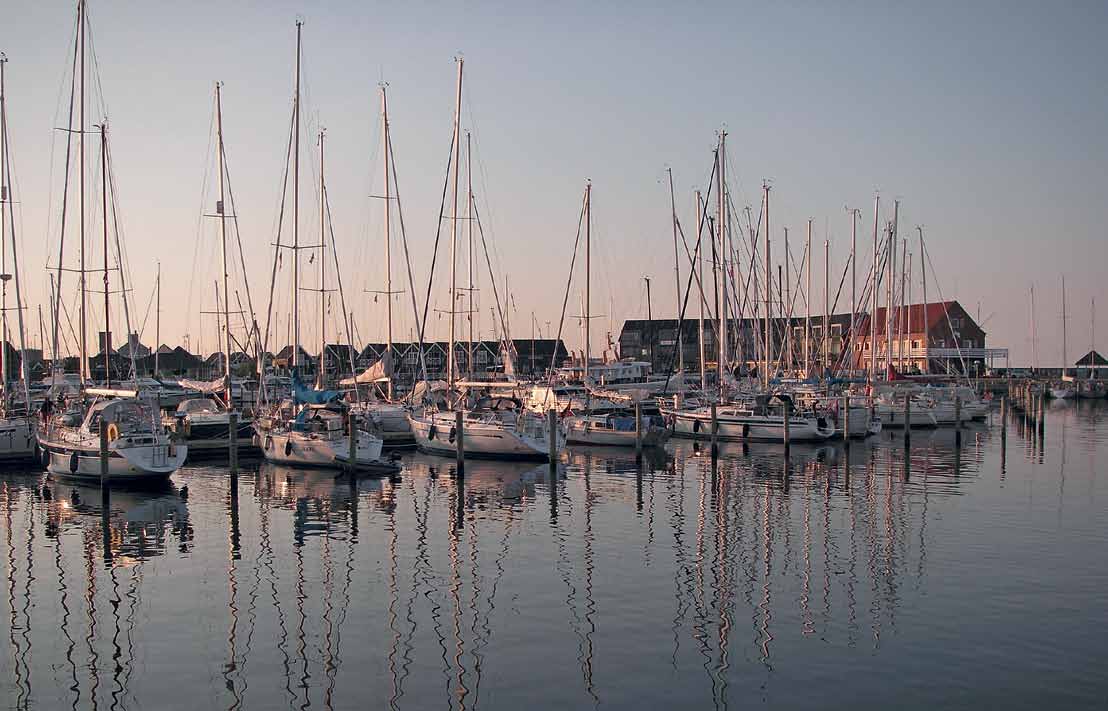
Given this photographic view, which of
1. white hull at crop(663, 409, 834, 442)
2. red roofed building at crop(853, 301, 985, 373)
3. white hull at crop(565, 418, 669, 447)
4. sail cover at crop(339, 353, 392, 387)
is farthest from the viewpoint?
red roofed building at crop(853, 301, 985, 373)

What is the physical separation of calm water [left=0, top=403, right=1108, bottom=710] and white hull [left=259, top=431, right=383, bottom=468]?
297cm

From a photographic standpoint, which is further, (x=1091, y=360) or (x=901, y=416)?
(x=1091, y=360)

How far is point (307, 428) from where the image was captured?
38844 millimetres

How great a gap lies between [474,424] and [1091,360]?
118062 millimetres

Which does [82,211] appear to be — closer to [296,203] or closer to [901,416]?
[296,203]

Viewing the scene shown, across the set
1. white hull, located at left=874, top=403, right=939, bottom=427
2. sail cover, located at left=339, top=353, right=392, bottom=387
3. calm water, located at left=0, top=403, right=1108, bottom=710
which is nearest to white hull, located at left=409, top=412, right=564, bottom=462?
calm water, located at left=0, top=403, right=1108, bottom=710

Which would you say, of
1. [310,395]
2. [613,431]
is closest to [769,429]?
[613,431]

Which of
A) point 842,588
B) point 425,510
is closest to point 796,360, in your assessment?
point 425,510

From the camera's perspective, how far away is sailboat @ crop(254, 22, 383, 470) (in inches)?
1449

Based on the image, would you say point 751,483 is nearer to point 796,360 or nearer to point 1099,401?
point 796,360

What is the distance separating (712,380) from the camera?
62.1 m

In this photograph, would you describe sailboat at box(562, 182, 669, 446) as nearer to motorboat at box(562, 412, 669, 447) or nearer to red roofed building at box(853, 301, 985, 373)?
motorboat at box(562, 412, 669, 447)

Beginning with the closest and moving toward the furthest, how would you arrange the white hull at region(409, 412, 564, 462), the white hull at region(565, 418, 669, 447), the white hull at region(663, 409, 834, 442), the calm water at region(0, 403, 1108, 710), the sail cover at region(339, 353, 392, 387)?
the calm water at region(0, 403, 1108, 710) → the white hull at region(409, 412, 564, 462) → the white hull at region(565, 418, 669, 447) → the white hull at region(663, 409, 834, 442) → the sail cover at region(339, 353, 392, 387)

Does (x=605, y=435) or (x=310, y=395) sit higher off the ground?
(x=310, y=395)
